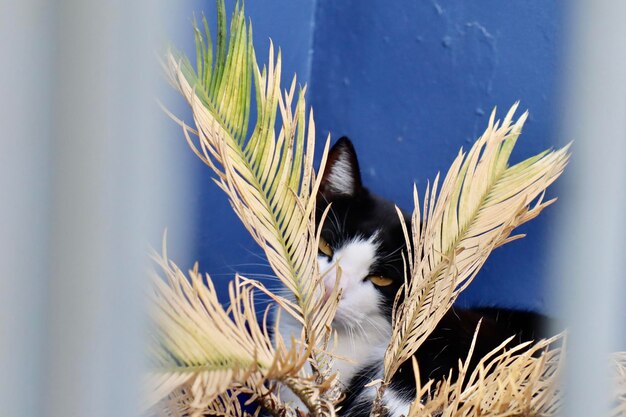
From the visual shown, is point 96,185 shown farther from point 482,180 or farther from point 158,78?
point 482,180

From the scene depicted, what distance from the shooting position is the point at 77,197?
1.07ft

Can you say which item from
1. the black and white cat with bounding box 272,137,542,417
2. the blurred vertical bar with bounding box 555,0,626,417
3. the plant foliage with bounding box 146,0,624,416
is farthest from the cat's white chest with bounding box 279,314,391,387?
the blurred vertical bar with bounding box 555,0,626,417

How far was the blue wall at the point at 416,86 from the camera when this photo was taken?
47.5 inches

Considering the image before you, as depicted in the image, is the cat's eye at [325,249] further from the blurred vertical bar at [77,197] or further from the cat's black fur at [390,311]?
the blurred vertical bar at [77,197]

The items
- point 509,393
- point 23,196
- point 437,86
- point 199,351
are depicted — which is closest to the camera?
point 23,196

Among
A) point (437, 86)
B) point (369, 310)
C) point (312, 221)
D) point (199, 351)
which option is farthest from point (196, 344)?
point (437, 86)

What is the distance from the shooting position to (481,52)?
1.29 meters

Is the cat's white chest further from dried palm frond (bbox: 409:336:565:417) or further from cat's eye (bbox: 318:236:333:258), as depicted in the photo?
dried palm frond (bbox: 409:336:565:417)

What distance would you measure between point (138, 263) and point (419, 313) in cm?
52

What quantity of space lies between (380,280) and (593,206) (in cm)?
78

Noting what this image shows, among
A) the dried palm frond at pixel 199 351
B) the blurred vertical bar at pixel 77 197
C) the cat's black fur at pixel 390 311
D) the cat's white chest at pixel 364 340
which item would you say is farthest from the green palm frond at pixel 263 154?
→ the blurred vertical bar at pixel 77 197

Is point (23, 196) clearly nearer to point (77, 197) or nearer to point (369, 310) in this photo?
point (77, 197)

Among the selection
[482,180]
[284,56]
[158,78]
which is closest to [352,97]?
[284,56]

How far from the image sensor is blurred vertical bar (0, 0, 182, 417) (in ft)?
1.04
